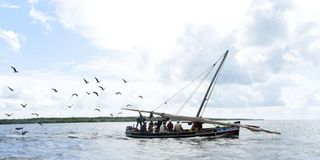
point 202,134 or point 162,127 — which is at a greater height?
point 162,127

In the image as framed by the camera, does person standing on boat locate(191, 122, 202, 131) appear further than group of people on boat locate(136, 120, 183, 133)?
No

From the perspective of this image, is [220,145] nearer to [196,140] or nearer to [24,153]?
[196,140]

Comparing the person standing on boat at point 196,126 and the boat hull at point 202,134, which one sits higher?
the person standing on boat at point 196,126

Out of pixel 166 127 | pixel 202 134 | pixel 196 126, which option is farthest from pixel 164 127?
pixel 202 134

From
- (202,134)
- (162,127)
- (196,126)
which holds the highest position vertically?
(196,126)

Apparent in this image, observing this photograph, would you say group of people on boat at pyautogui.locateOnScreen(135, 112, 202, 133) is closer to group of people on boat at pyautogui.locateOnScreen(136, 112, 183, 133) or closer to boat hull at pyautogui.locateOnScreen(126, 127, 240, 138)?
group of people on boat at pyautogui.locateOnScreen(136, 112, 183, 133)

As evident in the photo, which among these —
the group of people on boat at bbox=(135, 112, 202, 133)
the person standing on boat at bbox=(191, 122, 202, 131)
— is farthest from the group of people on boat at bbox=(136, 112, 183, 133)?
the person standing on boat at bbox=(191, 122, 202, 131)

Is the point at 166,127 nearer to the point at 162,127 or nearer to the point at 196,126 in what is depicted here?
the point at 162,127

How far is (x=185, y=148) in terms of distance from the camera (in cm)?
5244

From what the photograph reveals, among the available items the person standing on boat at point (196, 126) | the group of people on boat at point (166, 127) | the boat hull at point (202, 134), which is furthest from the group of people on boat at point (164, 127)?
the person standing on boat at point (196, 126)

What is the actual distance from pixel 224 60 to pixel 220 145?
1308cm

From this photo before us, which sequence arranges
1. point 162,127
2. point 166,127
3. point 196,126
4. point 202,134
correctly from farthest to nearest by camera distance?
point 166,127 < point 162,127 < point 196,126 < point 202,134

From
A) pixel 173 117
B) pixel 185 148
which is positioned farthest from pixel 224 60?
pixel 185 148

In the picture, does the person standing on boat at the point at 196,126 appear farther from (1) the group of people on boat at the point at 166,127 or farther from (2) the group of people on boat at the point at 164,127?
(2) the group of people on boat at the point at 164,127
